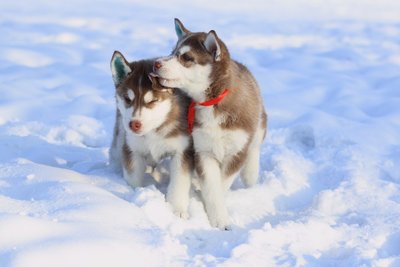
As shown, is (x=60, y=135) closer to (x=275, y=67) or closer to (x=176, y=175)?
(x=176, y=175)

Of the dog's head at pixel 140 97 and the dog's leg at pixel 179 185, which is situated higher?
the dog's head at pixel 140 97

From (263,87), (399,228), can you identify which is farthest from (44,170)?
(263,87)

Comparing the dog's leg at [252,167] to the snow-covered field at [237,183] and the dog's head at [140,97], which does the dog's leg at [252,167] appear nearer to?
the snow-covered field at [237,183]

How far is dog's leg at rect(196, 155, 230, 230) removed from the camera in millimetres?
4266

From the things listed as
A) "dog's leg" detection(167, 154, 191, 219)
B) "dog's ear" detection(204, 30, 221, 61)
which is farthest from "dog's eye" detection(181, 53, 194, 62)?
"dog's leg" detection(167, 154, 191, 219)

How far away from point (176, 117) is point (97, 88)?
434 centimetres

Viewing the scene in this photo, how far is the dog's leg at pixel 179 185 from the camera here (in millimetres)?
4266

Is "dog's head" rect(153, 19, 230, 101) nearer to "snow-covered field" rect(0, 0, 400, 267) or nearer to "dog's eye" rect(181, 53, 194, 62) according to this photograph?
"dog's eye" rect(181, 53, 194, 62)

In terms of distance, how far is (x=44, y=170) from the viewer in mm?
4402

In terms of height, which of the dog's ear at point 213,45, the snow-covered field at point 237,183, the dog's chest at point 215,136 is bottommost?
the snow-covered field at point 237,183

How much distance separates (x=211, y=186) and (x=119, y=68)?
1.20 metres

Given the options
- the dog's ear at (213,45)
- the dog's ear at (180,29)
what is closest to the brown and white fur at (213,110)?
the dog's ear at (213,45)

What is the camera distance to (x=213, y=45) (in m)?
4.23

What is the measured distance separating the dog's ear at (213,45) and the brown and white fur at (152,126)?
1.46 ft
